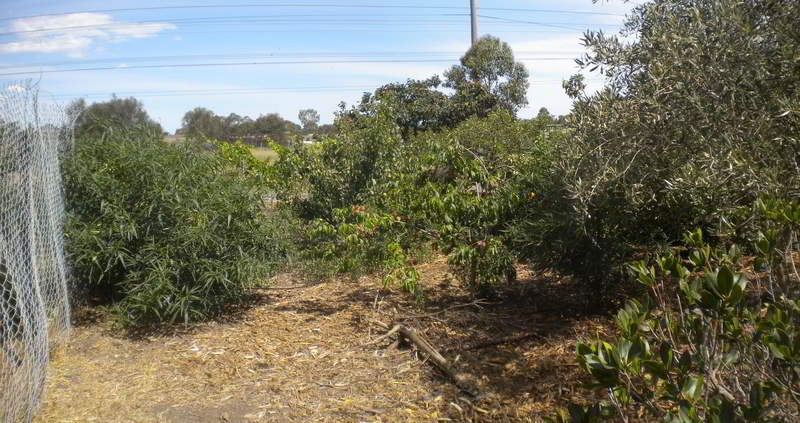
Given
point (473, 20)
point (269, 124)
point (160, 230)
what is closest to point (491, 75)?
point (473, 20)

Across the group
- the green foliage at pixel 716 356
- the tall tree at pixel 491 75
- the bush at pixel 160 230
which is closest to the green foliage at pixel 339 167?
the bush at pixel 160 230

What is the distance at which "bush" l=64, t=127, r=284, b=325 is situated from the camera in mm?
5484

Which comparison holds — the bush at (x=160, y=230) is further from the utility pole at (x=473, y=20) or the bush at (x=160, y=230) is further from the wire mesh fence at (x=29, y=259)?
the utility pole at (x=473, y=20)

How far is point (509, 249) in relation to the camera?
5.45m

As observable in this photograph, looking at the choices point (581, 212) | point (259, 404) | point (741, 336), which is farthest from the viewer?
point (259, 404)

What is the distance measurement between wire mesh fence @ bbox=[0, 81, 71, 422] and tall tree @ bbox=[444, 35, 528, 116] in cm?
2018

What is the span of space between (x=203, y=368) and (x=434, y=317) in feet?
6.33

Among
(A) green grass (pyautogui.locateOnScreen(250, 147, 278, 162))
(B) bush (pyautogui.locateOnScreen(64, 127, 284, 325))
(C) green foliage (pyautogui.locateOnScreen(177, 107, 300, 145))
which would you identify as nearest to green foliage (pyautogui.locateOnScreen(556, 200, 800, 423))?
(B) bush (pyautogui.locateOnScreen(64, 127, 284, 325))

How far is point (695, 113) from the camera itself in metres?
3.42

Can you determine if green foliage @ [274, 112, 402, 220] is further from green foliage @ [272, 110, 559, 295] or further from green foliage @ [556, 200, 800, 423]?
green foliage @ [556, 200, 800, 423]

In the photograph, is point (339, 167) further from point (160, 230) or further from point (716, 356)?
point (716, 356)

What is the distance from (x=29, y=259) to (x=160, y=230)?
110cm

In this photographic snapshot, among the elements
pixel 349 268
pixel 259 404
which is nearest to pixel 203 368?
pixel 259 404

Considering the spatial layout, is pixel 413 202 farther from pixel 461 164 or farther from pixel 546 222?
pixel 546 222
